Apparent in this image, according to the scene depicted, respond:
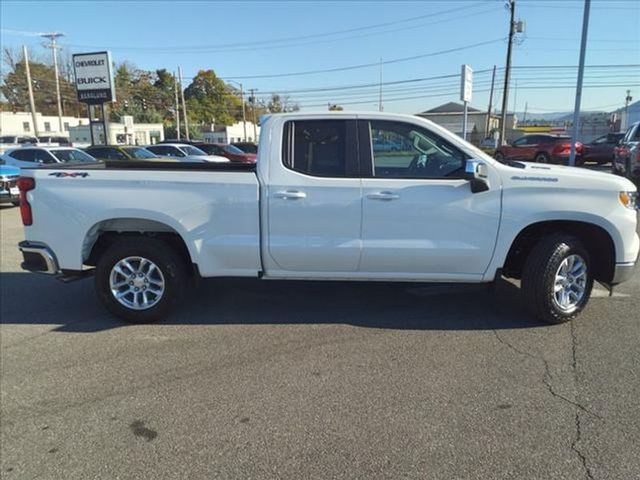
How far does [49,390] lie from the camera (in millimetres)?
3488

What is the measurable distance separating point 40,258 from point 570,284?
497cm

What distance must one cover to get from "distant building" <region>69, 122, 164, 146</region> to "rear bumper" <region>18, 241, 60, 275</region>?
175 ft

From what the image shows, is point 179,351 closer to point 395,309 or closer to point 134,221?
point 134,221

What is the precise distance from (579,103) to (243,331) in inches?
644

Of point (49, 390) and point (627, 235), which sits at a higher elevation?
point (627, 235)

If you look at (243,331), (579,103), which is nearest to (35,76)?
(579,103)

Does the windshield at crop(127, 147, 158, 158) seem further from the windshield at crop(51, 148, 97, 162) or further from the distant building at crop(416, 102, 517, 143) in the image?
the distant building at crop(416, 102, 517, 143)

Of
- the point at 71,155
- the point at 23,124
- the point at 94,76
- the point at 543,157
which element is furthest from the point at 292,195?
the point at 23,124

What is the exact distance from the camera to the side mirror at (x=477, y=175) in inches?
153

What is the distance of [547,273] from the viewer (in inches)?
165

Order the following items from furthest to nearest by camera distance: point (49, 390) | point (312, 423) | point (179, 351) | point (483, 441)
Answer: point (179, 351) < point (49, 390) < point (312, 423) < point (483, 441)

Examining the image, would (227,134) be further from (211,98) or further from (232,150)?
(232,150)

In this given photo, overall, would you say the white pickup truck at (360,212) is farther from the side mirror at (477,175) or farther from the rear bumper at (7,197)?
the rear bumper at (7,197)

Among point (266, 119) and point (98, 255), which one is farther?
point (98, 255)
